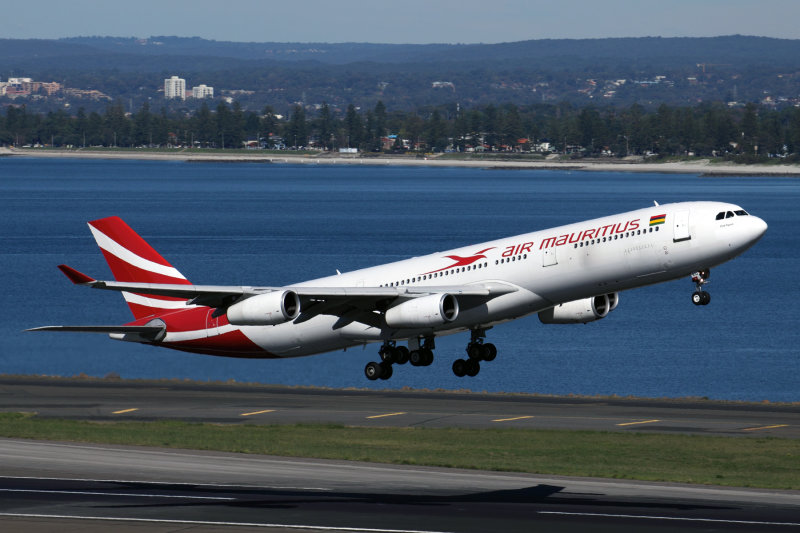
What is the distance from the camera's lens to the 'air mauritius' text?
55281 millimetres

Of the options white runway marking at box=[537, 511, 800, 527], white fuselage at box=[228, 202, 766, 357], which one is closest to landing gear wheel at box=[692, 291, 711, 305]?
white fuselage at box=[228, 202, 766, 357]

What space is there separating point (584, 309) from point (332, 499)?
79.3 feet

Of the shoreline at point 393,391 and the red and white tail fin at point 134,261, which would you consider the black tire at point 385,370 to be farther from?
the shoreline at point 393,391

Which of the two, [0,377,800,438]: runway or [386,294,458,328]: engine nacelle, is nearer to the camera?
[386,294,458,328]: engine nacelle

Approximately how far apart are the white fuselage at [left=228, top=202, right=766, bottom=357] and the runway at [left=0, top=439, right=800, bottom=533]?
1117 centimetres

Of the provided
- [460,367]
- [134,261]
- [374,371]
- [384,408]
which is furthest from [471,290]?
[134,261]

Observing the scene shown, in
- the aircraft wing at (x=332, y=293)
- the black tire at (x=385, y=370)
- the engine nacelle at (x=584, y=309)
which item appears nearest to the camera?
the aircraft wing at (x=332, y=293)

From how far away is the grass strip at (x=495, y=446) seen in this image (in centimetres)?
5266

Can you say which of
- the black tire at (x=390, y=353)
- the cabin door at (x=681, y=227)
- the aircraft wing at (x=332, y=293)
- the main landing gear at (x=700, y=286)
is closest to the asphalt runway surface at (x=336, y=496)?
the black tire at (x=390, y=353)

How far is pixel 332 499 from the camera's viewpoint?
40.3 meters

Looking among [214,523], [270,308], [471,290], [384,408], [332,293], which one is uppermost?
[471,290]

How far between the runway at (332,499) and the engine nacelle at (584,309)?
1443 cm

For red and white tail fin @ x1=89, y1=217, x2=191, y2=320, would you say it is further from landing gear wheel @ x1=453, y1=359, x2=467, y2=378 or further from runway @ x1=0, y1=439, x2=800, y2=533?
runway @ x1=0, y1=439, x2=800, y2=533

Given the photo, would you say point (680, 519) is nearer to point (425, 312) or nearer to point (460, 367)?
point (425, 312)
